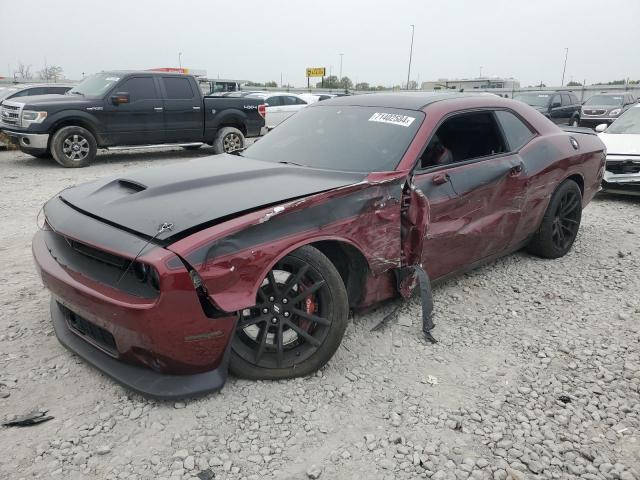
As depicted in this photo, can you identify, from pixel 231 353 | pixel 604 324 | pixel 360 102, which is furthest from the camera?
pixel 360 102

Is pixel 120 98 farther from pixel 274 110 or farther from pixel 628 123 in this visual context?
pixel 628 123

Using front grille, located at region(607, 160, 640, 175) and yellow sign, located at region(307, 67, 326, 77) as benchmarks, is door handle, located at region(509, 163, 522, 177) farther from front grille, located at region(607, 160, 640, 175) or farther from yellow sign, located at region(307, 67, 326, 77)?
yellow sign, located at region(307, 67, 326, 77)

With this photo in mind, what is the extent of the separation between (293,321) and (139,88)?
8916mm

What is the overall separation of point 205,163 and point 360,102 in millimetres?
1316

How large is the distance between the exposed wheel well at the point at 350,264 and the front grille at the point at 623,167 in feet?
20.2

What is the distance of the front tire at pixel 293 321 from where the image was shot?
2695mm

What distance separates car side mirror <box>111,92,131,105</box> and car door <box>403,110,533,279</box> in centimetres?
796

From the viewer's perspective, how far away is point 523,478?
2230mm

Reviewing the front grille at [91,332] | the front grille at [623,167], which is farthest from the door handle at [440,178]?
the front grille at [623,167]

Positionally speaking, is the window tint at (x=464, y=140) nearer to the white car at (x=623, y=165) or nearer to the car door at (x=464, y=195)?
the car door at (x=464, y=195)

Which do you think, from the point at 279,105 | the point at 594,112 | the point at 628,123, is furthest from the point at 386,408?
the point at 594,112

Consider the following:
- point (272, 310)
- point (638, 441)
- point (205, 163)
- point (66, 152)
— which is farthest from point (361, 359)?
point (66, 152)

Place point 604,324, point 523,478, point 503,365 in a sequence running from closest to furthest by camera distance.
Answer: point 523,478 → point 503,365 → point 604,324

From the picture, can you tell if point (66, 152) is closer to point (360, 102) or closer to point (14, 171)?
point (14, 171)
